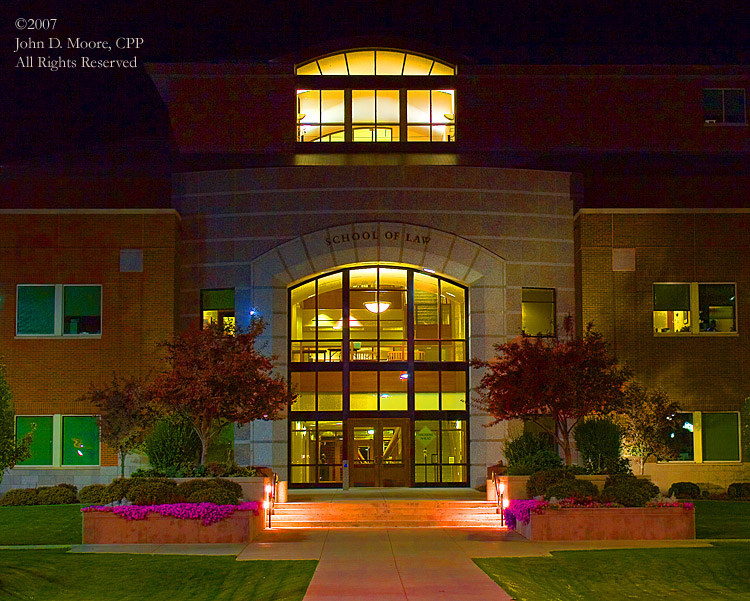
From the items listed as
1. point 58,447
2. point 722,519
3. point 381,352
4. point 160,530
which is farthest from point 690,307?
point 58,447

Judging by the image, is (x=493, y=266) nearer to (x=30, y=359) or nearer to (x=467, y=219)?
(x=467, y=219)

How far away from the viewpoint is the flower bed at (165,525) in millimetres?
23453

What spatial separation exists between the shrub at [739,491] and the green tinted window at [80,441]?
2053cm

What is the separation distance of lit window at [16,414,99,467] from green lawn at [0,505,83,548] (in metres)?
2.39

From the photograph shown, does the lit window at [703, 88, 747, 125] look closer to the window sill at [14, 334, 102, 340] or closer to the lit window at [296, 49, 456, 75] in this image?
the lit window at [296, 49, 456, 75]

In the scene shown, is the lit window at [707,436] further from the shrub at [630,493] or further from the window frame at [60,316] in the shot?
the window frame at [60,316]

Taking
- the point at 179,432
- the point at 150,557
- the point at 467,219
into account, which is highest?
the point at 467,219

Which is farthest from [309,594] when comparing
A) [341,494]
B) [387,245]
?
[387,245]

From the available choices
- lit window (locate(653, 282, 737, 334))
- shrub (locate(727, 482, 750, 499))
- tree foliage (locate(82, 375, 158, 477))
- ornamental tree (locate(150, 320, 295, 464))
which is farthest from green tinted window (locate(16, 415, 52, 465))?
shrub (locate(727, 482, 750, 499))

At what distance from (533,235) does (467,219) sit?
2.36 metres

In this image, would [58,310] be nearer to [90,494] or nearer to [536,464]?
[90,494]

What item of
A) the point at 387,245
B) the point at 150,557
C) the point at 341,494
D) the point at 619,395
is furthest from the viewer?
the point at 387,245

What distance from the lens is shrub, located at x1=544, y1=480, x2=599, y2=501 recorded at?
24406mm

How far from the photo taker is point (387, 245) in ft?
111
